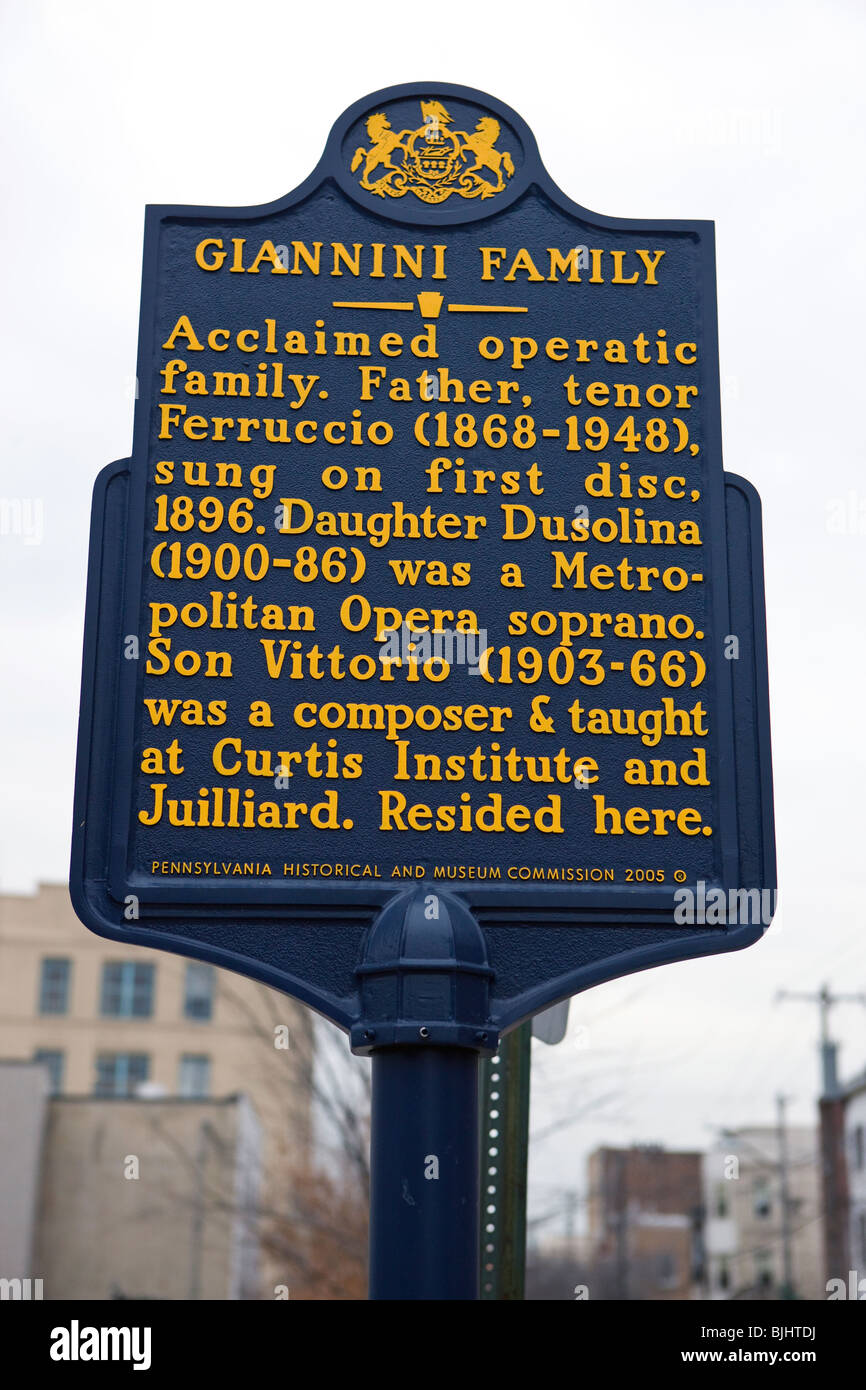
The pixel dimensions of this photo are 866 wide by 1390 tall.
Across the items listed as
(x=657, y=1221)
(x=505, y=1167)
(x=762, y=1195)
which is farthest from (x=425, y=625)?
(x=657, y=1221)

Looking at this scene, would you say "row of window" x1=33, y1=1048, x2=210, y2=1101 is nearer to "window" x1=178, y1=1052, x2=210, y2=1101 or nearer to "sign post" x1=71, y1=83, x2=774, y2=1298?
"window" x1=178, y1=1052, x2=210, y2=1101

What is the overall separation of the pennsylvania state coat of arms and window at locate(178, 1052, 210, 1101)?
56.5 meters

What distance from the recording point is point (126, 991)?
5991 centimetres

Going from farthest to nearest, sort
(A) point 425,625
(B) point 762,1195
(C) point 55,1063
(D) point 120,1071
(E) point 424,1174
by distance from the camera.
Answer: (B) point 762,1195, (D) point 120,1071, (C) point 55,1063, (A) point 425,625, (E) point 424,1174

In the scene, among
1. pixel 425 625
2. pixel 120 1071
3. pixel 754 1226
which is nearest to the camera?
pixel 425 625

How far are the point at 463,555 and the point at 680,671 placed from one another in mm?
979

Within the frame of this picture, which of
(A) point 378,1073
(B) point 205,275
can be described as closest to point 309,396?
(B) point 205,275

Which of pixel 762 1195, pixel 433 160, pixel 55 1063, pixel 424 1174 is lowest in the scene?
pixel 424 1174

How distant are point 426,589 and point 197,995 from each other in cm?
5654

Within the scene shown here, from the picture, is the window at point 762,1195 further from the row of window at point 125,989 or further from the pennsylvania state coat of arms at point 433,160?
the pennsylvania state coat of arms at point 433,160

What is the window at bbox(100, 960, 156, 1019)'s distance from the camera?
196ft

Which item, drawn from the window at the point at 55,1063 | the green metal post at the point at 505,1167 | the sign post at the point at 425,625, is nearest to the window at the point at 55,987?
the window at the point at 55,1063

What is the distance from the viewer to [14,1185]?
38438 mm

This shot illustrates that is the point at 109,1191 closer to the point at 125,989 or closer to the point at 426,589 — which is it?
the point at 125,989
